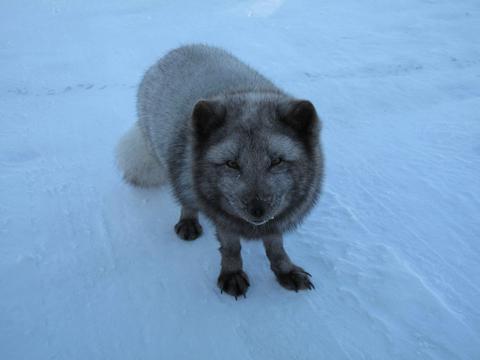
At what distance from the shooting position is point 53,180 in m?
3.29

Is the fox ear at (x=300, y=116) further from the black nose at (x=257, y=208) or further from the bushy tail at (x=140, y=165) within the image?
the bushy tail at (x=140, y=165)

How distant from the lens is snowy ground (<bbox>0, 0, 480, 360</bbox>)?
2133 millimetres

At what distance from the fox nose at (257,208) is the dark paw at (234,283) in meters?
0.75

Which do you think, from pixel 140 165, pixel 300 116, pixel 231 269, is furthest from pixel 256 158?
pixel 140 165

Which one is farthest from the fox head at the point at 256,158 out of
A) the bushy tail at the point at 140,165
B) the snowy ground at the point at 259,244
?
the bushy tail at the point at 140,165

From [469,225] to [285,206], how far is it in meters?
1.56

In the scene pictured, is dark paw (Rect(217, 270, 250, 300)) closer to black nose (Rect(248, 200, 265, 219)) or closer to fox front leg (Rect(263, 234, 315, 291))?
fox front leg (Rect(263, 234, 315, 291))

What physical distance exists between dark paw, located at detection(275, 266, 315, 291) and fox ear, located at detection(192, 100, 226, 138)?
1.01 meters

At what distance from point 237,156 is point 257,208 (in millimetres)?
283

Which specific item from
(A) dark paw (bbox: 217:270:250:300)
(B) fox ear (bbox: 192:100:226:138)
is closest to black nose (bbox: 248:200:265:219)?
(B) fox ear (bbox: 192:100:226:138)

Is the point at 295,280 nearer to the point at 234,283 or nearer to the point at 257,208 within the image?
the point at 234,283

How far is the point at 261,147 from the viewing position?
1900mm

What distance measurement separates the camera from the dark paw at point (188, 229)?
2799 millimetres

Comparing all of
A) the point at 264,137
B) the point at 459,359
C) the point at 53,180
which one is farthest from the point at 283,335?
the point at 53,180
